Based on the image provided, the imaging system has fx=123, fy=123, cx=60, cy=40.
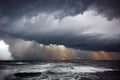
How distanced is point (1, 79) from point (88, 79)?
1382 cm

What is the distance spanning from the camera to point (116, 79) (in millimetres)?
22062

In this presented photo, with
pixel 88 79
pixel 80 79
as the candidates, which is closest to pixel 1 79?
pixel 80 79

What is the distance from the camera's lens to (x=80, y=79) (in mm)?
21359

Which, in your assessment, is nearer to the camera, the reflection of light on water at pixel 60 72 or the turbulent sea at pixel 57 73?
the turbulent sea at pixel 57 73

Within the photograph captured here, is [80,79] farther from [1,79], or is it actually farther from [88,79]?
[1,79]

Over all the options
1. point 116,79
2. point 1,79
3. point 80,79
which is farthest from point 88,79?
point 1,79

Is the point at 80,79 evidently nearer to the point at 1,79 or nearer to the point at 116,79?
the point at 116,79

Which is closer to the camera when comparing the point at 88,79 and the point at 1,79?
the point at 1,79

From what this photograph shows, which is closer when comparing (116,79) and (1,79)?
(1,79)

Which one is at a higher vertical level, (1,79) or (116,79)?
(1,79)

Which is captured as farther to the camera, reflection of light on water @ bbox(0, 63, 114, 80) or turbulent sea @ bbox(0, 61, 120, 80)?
reflection of light on water @ bbox(0, 63, 114, 80)

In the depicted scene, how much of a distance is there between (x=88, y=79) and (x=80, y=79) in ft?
4.53

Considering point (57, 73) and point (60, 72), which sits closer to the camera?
point (57, 73)
